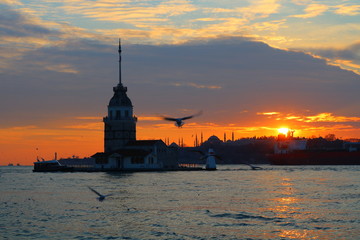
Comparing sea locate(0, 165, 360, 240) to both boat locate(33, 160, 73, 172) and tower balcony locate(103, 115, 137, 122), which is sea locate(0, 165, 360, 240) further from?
boat locate(33, 160, 73, 172)

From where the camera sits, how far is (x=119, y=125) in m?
138

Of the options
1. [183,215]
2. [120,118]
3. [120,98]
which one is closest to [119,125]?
[120,118]

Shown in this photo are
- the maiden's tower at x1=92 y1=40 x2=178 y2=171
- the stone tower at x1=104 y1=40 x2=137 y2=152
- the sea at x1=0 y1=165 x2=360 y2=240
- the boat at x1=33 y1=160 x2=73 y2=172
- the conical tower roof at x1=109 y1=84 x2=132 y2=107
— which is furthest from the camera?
the boat at x1=33 y1=160 x2=73 y2=172

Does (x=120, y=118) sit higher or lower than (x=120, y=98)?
lower

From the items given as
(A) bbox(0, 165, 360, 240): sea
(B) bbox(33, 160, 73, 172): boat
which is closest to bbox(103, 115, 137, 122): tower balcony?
(B) bbox(33, 160, 73, 172): boat

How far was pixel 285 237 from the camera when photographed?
1441 inches

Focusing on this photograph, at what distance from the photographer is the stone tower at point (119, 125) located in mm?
137250

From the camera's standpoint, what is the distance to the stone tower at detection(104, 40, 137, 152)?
450 feet

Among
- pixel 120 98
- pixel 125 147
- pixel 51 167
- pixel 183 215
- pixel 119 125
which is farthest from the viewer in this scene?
pixel 51 167

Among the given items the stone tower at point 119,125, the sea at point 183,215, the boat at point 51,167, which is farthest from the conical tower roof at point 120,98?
the sea at point 183,215

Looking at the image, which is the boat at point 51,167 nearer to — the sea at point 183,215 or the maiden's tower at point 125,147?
the maiden's tower at point 125,147

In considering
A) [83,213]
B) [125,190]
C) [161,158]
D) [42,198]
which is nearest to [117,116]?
[161,158]

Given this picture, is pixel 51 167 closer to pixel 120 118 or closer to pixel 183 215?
pixel 120 118

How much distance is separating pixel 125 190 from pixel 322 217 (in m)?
33.3
